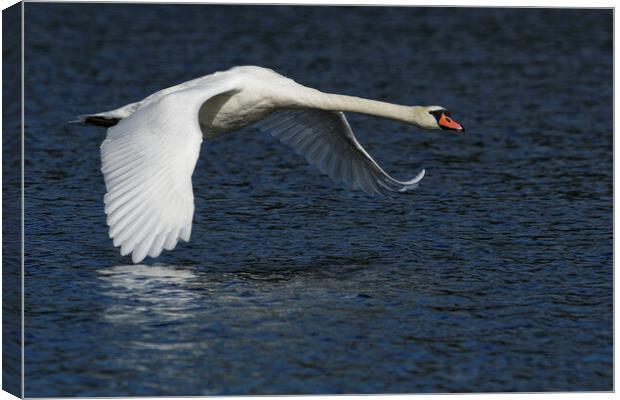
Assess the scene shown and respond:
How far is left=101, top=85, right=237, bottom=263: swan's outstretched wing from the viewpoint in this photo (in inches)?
428

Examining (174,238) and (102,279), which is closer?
(174,238)

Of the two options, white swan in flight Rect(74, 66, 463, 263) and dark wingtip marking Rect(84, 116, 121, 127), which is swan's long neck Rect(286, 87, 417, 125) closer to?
white swan in flight Rect(74, 66, 463, 263)

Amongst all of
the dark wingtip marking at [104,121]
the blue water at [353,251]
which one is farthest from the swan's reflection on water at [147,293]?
the dark wingtip marking at [104,121]

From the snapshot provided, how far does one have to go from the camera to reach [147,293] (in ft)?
Result: 38.7

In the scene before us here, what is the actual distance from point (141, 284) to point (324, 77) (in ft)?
37.9

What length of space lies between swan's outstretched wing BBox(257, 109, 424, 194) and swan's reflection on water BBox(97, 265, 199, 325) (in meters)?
2.66

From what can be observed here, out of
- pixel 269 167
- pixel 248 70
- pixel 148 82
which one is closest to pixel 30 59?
pixel 148 82

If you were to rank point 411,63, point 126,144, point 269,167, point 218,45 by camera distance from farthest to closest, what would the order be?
point 218,45 < point 411,63 < point 269,167 < point 126,144

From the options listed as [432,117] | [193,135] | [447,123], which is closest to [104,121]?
[193,135]

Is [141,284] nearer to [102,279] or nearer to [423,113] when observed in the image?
[102,279]

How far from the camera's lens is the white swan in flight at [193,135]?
431 inches

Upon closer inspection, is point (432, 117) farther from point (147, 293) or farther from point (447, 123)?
point (147, 293)

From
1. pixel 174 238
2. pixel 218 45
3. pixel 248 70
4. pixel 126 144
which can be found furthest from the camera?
pixel 218 45

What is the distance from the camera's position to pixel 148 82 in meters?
23.0
